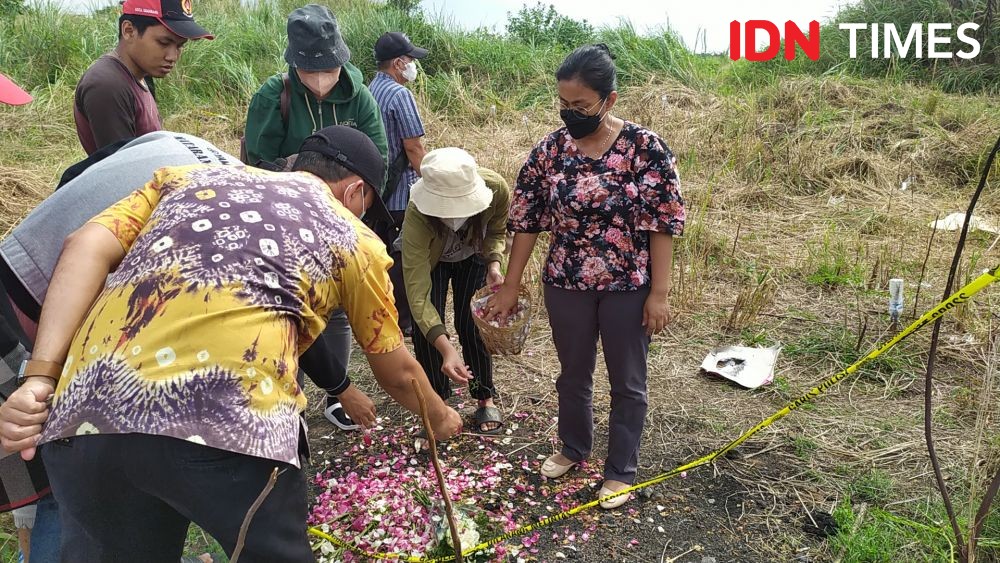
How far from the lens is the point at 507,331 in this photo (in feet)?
9.35

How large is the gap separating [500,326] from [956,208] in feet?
16.8

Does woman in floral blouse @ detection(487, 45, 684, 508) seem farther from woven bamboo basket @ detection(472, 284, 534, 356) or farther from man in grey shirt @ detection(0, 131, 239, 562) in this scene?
man in grey shirt @ detection(0, 131, 239, 562)

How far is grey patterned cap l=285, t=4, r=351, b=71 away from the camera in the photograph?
2.98 metres

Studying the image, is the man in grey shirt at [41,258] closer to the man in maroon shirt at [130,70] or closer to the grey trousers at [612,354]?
the man in maroon shirt at [130,70]

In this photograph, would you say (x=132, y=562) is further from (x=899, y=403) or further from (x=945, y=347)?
(x=945, y=347)

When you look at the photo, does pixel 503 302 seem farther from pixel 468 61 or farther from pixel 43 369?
pixel 468 61

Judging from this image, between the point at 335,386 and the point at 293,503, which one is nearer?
the point at 293,503

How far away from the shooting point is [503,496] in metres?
2.85

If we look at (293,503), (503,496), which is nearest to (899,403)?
(503,496)

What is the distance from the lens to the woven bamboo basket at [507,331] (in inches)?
113

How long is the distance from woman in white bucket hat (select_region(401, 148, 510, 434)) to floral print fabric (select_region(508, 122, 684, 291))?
279 mm

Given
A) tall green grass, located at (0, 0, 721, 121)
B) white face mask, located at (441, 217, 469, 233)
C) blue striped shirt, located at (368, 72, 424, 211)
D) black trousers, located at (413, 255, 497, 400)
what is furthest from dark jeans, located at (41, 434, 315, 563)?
tall green grass, located at (0, 0, 721, 121)

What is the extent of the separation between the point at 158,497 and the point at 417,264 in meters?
1.61

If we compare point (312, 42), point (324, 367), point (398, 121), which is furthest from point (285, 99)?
point (324, 367)
